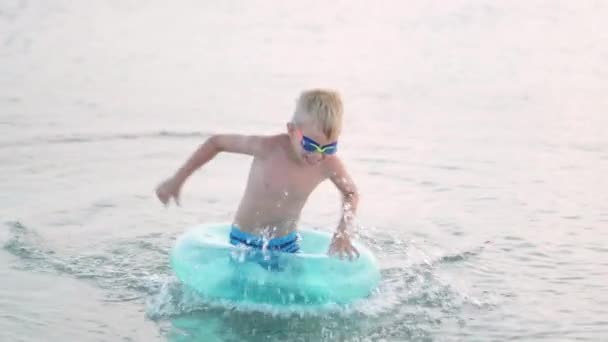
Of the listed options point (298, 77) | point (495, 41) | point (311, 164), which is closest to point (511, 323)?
point (311, 164)

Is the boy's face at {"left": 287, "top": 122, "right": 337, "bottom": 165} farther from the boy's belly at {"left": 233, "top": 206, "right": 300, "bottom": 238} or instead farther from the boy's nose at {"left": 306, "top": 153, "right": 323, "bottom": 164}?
the boy's belly at {"left": 233, "top": 206, "right": 300, "bottom": 238}

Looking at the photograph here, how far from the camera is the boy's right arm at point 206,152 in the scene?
193 inches

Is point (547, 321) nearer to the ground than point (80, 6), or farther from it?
nearer to the ground

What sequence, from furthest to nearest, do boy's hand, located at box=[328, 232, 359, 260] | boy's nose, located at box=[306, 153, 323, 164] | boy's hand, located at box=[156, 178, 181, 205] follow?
1. boy's hand, located at box=[156, 178, 181, 205]
2. boy's nose, located at box=[306, 153, 323, 164]
3. boy's hand, located at box=[328, 232, 359, 260]

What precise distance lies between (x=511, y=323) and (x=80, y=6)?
849cm

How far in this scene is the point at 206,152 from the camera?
16.3ft

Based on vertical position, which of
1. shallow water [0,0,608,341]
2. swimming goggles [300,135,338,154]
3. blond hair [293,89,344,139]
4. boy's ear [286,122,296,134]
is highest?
blond hair [293,89,344,139]

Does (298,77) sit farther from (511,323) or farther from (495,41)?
(511,323)

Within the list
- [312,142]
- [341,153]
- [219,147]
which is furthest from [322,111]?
[341,153]

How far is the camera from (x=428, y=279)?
5281 mm

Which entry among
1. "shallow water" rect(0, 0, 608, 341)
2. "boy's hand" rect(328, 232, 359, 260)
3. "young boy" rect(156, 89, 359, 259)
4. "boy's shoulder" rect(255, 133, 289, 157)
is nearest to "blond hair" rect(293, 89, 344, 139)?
"young boy" rect(156, 89, 359, 259)

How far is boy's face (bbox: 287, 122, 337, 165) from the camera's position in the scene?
4.73 metres

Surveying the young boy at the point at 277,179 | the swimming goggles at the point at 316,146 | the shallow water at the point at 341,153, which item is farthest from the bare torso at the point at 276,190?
the shallow water at the point at 341,153

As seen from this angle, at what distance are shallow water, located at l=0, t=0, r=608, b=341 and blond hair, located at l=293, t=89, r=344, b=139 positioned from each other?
827 mm
